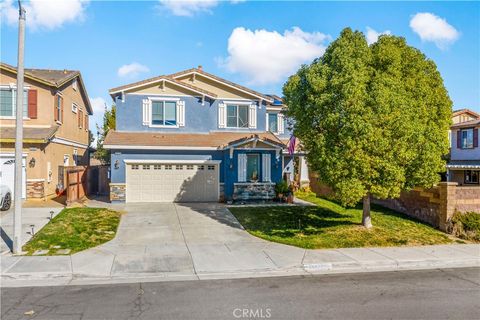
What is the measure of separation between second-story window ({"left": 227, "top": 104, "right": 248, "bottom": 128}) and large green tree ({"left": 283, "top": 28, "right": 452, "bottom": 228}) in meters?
9.15

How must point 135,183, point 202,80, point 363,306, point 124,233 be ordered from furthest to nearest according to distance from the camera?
point 202,80 → point 135,183 → point 124,233 → point 363,306

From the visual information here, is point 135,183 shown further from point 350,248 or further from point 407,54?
point 407,54

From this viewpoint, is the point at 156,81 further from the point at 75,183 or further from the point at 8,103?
the point at 8,103

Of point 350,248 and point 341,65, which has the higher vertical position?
point 341,65

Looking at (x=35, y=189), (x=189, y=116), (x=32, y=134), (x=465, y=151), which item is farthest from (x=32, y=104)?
(x=465, y=151)

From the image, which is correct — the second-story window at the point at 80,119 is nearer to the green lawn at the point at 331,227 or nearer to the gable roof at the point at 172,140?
the gable roof at the point at 172,140

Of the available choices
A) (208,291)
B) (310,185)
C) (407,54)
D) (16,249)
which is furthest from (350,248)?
(310,185)

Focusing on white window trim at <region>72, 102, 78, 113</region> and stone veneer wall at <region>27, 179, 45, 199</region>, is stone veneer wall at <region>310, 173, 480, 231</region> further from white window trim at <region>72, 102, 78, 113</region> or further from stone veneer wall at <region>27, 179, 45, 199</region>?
white window trim at <region>72, 102, 78, 113</region>

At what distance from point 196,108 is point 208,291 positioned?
49.6 ft

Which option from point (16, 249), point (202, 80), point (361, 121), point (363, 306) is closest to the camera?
point (363, 306)

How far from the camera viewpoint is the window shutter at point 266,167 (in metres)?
21.2

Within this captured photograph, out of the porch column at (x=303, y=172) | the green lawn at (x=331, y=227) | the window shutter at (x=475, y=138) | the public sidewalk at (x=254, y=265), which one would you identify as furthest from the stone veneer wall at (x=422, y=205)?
the window shutter at (x=475, y=138)

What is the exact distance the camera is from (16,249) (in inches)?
422

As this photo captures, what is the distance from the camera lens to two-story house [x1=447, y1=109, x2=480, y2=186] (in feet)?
100
